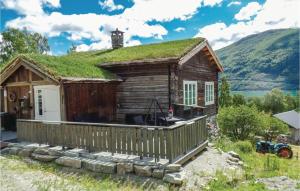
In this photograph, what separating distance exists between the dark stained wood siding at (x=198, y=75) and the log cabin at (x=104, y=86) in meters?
0.05

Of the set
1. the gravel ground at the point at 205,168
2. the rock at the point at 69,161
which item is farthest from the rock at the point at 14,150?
the gravel ground at the point at 205,168

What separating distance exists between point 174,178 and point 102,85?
8934mm

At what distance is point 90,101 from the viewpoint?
15.5m

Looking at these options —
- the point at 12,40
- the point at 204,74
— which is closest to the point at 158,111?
the point at 204,74

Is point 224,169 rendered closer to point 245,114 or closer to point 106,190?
point 106,190

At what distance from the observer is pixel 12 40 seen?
3850 cm

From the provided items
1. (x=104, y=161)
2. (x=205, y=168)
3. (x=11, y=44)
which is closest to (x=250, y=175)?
(x=205, y=168)

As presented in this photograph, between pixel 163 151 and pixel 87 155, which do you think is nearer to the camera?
pixel 163 151

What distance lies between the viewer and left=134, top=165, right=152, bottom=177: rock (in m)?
9.20

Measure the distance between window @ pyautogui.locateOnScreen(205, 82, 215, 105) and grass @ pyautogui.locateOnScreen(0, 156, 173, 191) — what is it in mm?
12681

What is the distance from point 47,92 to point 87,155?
5435 millimetres

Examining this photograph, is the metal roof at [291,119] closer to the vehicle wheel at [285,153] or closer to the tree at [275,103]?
the tree at [275,103]

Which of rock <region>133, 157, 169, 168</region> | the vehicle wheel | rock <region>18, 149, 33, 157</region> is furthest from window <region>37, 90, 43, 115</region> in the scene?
the vehicle wheel

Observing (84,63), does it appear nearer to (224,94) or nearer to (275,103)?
(224,94)
